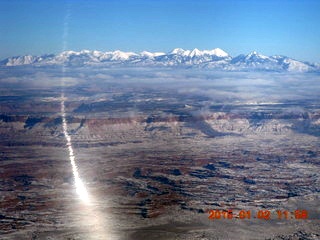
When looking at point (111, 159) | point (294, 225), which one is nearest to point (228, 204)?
point (294, 225)

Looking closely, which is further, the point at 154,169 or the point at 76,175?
A: the point at 154,169

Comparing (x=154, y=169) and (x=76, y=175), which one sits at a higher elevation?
(x=154, y=169)

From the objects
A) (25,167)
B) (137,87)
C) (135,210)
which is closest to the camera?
(135,210)

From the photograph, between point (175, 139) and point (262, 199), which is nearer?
point (262, 199)

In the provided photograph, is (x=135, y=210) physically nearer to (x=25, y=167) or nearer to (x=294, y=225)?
(x=294, y=225)

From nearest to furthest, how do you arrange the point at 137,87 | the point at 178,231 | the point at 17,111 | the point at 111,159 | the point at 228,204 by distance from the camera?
the point at 178,231
the point at 228,204
the point at 111,159
the point at 17,111
the point at 137,87

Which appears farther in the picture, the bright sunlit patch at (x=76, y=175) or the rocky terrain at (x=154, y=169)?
the bright sunlit patch at (x=76, y=175)

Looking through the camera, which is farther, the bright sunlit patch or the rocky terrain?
the bright sunlit patch
